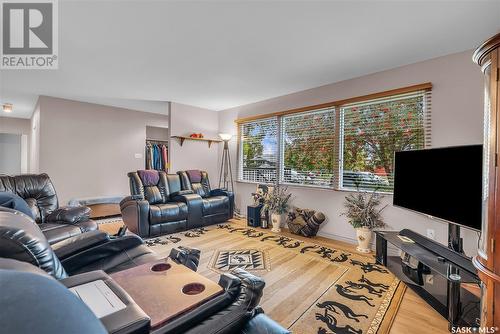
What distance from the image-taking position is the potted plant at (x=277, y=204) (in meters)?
4.05

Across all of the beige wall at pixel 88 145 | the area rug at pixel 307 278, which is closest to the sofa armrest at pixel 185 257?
the area rug at pixel 307 278

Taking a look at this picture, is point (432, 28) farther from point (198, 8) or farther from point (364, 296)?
point (364, 296)

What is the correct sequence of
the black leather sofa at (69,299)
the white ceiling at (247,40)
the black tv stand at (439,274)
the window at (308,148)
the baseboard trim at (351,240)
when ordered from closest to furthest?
the black leather sofa at (69,299) < the black tv stand at (439,274) < the white ceiling at (247,40) < the baseboard trim at (351,240) < the window at (308,148)

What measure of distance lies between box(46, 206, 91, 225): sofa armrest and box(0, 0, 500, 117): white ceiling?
71.9 inches

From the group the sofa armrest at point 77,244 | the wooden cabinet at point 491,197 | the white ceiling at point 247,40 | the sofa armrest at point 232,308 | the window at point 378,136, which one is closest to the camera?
the sofa armrest at point 232,308

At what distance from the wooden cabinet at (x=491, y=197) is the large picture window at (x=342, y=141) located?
2140mm

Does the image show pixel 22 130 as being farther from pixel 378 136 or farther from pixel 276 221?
pixel 378 136

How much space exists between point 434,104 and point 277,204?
8.49 feet

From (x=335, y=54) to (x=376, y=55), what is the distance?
493 mm

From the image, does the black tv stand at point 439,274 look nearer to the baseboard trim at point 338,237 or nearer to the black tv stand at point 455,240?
the black tv stand at point 455,240

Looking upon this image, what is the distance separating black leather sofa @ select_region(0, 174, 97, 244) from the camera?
8.03 feet

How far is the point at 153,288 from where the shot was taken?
919 millimetres

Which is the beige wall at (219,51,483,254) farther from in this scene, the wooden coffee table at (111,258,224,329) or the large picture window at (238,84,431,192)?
the wooden coffee table at (111,258,224,329)

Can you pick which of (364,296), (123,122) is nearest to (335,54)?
(364,296)
